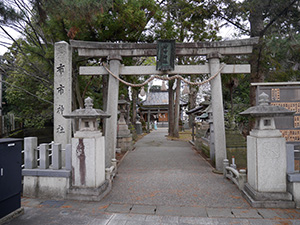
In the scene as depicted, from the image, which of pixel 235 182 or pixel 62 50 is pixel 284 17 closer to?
pixel 235 182

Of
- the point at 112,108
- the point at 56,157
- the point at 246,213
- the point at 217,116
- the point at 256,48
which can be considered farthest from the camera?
the point at 256,48

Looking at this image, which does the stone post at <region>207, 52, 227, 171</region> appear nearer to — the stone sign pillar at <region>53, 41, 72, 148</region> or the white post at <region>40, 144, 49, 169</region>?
the stone sign pillar at <region>53, 41, 72, 148</region>

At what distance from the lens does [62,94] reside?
22.9 feet

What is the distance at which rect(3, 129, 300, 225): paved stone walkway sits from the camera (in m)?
3.96

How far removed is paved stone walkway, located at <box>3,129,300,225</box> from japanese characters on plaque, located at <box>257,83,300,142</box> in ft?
8.37

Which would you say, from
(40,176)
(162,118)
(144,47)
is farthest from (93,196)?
(162,118)

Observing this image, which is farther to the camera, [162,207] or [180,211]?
[162,207]

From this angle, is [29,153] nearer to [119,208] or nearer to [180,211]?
[119,208]

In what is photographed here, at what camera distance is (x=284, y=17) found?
34.2 feet

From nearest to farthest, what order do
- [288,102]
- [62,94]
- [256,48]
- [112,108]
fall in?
[288,102] → [62,94] → [112,108] → [256,48]

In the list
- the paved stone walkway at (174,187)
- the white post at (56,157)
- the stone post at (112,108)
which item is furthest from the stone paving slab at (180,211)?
the stone post at (112,108)

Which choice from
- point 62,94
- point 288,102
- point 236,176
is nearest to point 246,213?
point 236,176

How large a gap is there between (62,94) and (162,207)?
502cm

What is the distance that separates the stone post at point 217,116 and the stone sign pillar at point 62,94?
5376 millimetres
